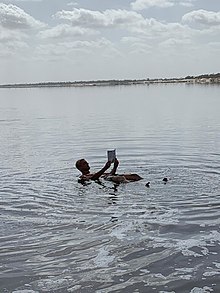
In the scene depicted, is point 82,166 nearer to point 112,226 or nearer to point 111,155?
point 111,155

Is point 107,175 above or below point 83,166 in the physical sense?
below

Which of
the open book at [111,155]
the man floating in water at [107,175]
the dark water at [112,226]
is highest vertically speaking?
the open book at [111,155]

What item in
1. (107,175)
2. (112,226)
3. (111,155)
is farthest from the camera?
(107,175)

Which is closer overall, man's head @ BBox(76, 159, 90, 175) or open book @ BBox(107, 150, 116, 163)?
open book @ BBox(107, 150, 116, 163)

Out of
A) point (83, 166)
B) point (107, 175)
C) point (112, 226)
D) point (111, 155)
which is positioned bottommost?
point (112, 226)

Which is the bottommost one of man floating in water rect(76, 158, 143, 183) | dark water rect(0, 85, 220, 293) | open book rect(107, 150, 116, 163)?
dark water rect(0, 85, 220, 293)

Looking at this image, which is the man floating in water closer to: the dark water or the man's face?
the man's face

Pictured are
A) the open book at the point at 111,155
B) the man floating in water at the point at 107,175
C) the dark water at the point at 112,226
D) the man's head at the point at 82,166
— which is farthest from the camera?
the man's head at the point at 82,166

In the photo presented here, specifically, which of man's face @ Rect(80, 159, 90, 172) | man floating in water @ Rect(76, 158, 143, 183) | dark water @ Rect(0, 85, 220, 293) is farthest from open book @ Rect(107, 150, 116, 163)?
man's face @ Rect(80, 159, 90, 172)

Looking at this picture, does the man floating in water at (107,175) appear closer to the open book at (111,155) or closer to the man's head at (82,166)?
the man's head at (82,166)

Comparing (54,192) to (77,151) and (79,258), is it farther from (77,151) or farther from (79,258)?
(77,151)

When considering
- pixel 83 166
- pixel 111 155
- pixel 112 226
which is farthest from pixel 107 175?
pixel 112 226

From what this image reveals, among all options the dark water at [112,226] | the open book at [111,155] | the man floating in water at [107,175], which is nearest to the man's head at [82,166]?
the man floating in water at [107,175]

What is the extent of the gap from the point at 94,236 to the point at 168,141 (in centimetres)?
1713
